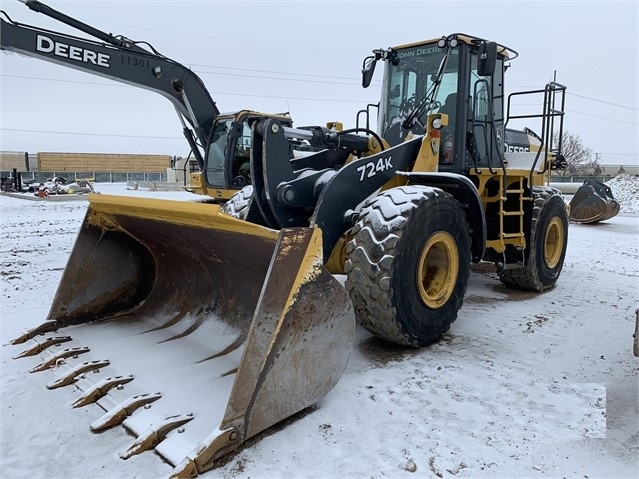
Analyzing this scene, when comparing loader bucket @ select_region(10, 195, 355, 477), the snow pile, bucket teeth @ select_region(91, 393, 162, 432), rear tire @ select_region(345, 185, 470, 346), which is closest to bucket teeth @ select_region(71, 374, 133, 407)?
loader bucket @ select_region(10, 195, 355, 477)

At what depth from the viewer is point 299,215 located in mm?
4000

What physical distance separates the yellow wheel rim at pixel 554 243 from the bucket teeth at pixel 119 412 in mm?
5187

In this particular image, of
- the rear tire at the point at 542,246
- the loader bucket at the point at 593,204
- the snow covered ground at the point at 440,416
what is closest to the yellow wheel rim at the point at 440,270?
the snow covered ground at the point at 440,416

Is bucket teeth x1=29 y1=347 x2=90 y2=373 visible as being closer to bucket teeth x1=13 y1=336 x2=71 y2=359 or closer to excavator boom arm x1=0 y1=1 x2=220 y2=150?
bucket teeth x1=13 y1=336 x2=71 y2=359

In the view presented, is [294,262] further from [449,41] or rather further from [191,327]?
[449,41]

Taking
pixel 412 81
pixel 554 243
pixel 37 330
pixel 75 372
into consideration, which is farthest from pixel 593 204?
pixel 75 372

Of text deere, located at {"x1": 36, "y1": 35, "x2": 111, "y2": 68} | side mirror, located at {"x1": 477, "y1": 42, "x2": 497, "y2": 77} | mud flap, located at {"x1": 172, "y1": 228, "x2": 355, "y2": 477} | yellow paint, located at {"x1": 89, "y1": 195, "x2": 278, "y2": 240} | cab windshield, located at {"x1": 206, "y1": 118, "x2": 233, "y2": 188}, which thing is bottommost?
mud flap, located at {"x1": 172, "y1": 228, "x2": 355, "y2": 477}

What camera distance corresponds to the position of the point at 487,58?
433 cm

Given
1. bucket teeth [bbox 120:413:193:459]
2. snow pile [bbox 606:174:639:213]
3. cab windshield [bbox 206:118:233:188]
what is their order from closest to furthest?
bucket teeth [bbox 120:413:193:459]
cab windshield [bbox 206:118:233:188]
snow pile [bbox 606:174:639:213]

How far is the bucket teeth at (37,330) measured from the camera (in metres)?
3.77

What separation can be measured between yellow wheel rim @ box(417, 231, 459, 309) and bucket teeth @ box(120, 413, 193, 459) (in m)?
2.05

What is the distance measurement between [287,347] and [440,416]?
3.35 ft

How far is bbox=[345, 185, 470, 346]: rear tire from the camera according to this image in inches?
139

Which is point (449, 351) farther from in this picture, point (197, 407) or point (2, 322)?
point (2, 322)
